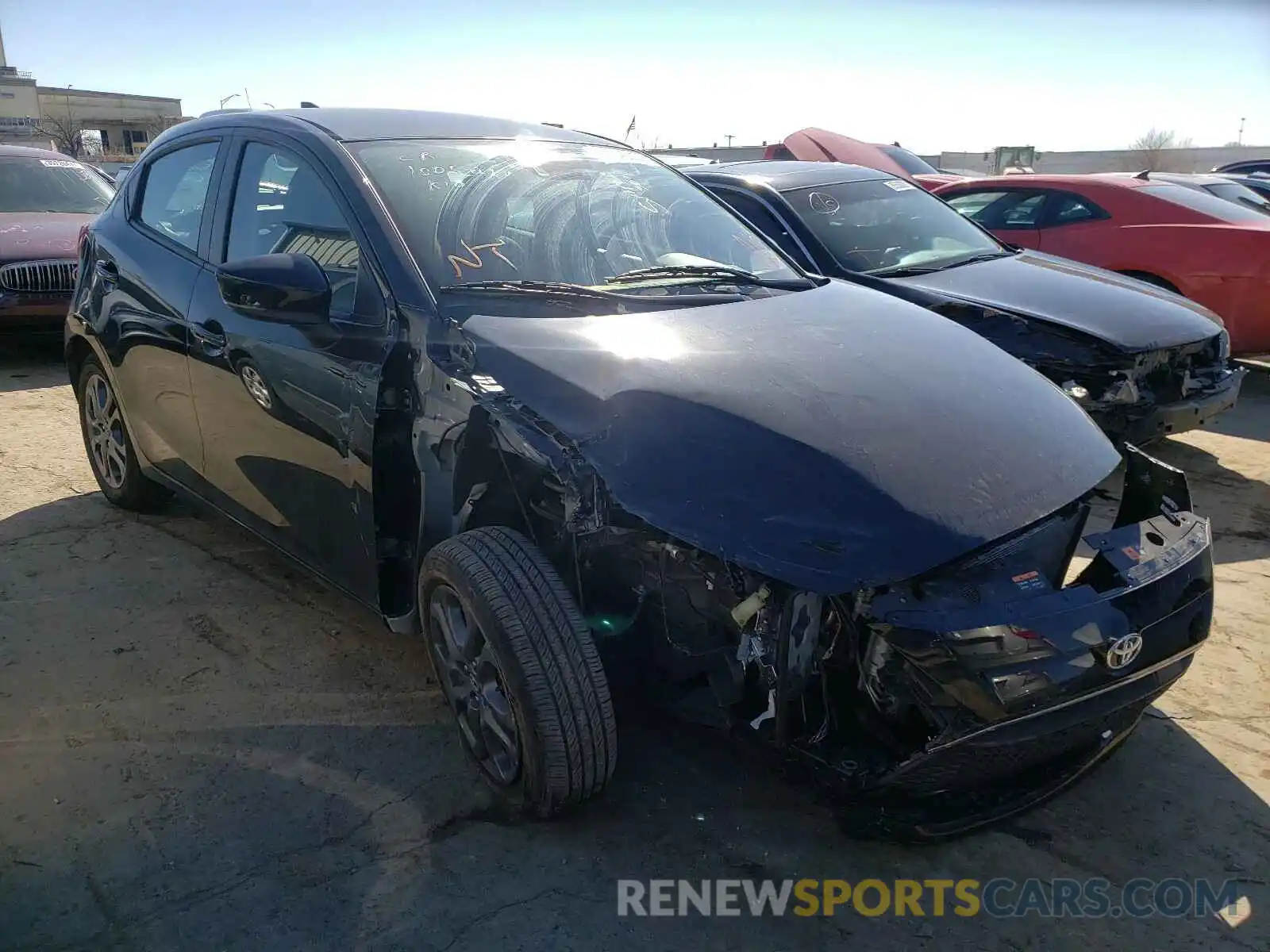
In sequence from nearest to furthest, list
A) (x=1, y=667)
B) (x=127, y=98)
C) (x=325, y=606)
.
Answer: (x=1, y=667)
(x=325, y=606)
(x=127, y=98)

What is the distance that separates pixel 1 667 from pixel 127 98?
55972 millimetres

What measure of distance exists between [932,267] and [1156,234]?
2854 mm

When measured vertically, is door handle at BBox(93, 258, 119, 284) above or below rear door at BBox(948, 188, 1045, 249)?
below

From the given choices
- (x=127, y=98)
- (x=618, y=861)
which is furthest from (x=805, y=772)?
(x=127, y=98)

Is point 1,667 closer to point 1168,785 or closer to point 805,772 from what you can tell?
point 805,772

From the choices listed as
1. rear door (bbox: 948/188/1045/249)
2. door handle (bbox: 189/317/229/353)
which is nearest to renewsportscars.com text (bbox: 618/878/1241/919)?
door handle (bbox: 189/317/229/353)

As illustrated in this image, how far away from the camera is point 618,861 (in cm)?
246

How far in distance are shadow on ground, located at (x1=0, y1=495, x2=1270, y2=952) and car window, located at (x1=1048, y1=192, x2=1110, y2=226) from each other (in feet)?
18.5

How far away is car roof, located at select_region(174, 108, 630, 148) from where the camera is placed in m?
3.26

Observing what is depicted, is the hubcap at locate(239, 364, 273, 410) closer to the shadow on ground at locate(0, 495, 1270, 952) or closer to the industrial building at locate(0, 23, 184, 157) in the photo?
the shadow on ground at locate(0, 495, 1270, 952)

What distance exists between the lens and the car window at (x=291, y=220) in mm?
2943

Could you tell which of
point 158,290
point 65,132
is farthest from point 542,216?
point 65,132

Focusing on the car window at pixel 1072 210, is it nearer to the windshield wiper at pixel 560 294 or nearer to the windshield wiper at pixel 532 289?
the windshield wiper at pixel 560 294

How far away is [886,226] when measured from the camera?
5.84 meters
